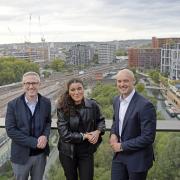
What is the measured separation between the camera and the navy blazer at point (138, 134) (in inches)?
69.3

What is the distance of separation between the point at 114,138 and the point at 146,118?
0.27 metres

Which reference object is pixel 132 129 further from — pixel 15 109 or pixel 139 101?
pixel 15 109

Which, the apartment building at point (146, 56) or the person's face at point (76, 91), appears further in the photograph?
the apartment building at point (146, 56)

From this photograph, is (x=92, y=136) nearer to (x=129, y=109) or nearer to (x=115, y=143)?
(x=115, y=143)

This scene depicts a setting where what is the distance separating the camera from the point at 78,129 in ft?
6.37

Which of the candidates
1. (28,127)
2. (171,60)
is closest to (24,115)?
(28,127)

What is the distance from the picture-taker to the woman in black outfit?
192 centimetres

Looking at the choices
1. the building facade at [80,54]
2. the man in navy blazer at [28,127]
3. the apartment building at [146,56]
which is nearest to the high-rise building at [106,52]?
the apartment building at [146,56]

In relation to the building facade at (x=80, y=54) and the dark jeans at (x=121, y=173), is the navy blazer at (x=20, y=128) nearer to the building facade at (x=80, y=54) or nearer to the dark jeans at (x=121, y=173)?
the dark jeans at (x=121, y=173)

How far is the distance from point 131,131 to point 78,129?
329mm

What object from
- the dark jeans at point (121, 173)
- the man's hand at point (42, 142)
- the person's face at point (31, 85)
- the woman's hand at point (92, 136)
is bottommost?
the dark jeans at point (121, 173)

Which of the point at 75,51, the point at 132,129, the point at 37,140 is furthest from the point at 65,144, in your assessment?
the point at 75,51

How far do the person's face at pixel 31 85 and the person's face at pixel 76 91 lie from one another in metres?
0.21

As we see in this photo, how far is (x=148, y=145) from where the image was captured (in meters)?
1.82
